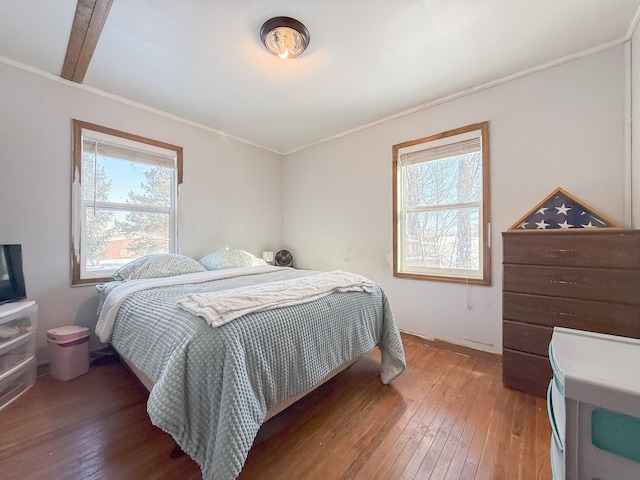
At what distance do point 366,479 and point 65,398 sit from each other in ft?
6.64

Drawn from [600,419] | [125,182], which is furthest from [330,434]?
[125,182]

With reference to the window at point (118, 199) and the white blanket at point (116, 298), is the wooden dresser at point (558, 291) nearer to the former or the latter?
the white blanket at point (116, 298)

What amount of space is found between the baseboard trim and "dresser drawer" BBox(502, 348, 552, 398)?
0.42 m

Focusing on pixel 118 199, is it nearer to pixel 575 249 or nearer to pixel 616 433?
pixel 616 433

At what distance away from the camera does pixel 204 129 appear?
323 cm

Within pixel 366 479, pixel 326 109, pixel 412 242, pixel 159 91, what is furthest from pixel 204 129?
pixel 366 479

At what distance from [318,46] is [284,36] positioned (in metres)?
0.26

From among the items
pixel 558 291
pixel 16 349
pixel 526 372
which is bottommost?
pixel 526 372

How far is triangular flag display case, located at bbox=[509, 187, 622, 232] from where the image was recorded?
184 cm

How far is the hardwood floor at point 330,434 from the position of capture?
4.00 feet

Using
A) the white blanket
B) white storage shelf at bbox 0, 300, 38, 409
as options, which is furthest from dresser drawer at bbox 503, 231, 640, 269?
white storage shelf at bbox 0, 300, 38, 409

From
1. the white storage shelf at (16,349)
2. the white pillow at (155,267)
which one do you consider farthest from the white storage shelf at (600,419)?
the white storage shelf at (16,349)

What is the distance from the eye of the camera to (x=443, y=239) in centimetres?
268

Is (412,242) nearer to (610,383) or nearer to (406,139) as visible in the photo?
(406,139)
